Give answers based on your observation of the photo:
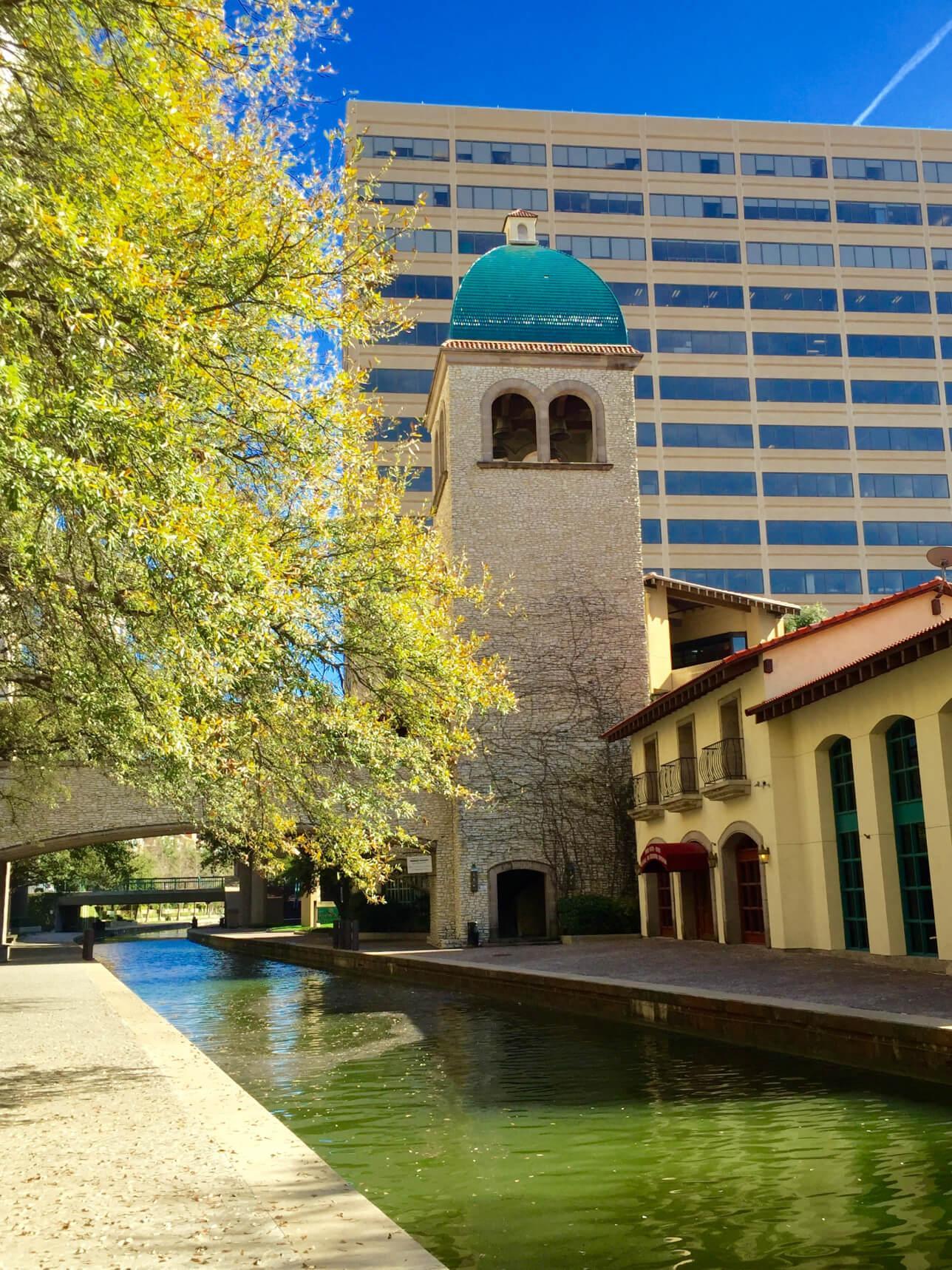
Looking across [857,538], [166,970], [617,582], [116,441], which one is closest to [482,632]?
[617,582]

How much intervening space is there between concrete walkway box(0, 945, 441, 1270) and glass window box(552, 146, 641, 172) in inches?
2404

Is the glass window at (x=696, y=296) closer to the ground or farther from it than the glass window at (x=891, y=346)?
farther from it

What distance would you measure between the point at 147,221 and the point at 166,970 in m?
29.0

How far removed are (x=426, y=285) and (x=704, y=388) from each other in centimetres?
1500

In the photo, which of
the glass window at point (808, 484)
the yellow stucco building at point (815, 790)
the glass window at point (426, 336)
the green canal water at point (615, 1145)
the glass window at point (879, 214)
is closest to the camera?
the green canal water at point (615, 1145)

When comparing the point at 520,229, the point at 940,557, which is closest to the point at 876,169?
the point at 520,229

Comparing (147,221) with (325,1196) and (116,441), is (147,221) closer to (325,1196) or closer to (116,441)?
(116,441)

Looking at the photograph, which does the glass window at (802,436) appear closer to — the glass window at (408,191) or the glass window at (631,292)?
the glass window at (631,292)

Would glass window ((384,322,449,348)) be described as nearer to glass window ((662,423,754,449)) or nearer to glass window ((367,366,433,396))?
glass window ((367,366,433,396))

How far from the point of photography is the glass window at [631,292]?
62688 mm

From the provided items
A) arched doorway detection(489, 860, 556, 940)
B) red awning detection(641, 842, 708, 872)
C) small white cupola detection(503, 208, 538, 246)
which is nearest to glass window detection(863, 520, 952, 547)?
small white cupola detection(503, 208, 538, 246)

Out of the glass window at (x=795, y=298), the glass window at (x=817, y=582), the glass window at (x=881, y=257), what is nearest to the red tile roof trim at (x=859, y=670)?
the glass window at (x=817, y=582)

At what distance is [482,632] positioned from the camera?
3344 centimetres

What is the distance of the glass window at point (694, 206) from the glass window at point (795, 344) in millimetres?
7144
